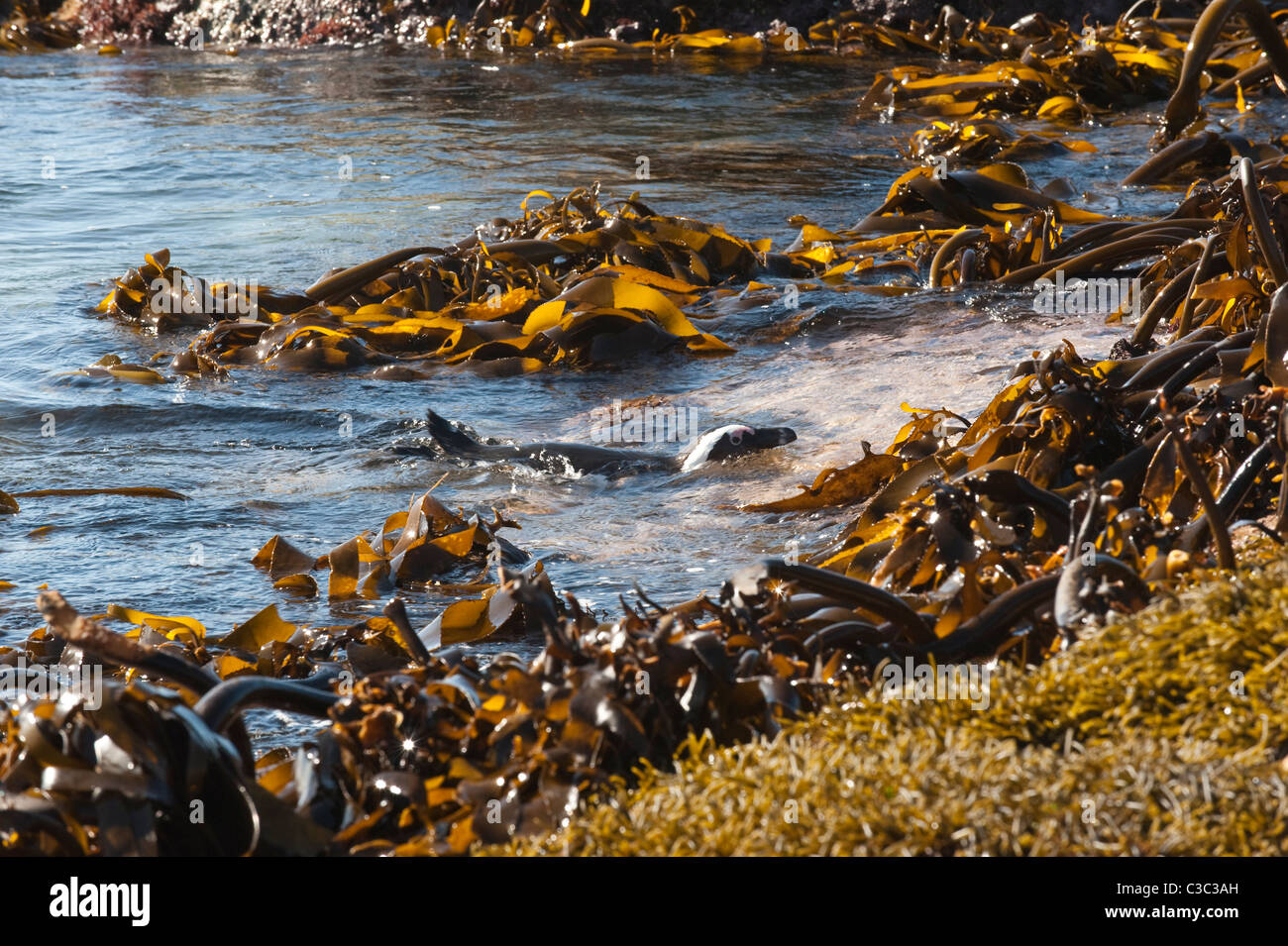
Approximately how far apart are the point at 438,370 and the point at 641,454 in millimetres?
1320

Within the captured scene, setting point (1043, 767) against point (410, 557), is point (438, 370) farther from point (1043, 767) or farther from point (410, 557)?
point (1043, 767)

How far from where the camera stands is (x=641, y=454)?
4.05 m

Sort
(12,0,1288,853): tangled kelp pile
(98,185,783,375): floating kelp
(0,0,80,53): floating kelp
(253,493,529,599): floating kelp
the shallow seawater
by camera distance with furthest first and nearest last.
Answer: (0,0,80,53): floating kelp, (98,185,783,375): floating kelp, the shallow seawater, (253,493,529,599): floating kelp, (12,0,1288,853): tangled kelp pile

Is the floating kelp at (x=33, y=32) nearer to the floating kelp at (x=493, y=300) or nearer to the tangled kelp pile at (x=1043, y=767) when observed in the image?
the floating kelp at (x=493, y=300)

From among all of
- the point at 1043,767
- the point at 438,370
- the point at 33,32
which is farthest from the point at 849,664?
the point at 33,32

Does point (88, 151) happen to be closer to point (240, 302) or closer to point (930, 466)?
point (240, 302)

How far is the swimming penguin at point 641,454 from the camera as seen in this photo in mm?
3949

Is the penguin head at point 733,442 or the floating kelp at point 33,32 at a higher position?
the floating kelp at point 33,32

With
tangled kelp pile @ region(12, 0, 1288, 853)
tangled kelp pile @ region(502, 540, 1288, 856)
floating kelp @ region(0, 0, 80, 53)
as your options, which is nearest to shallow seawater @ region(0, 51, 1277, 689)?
tangled kelp pile @ region(12, 0, 1288, 853)

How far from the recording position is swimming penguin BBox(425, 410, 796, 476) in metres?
3.95

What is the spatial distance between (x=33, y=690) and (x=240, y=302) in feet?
11.5

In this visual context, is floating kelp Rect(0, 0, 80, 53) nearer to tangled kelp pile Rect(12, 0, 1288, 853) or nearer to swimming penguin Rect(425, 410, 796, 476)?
swimming penguin Rect(425, 410, 796, 476)

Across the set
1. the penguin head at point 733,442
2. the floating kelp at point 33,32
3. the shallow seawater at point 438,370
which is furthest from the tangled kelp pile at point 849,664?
the floating kelp at point 33,32

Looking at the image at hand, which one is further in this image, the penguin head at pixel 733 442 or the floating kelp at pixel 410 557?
the penguin head at pixel 733 442
